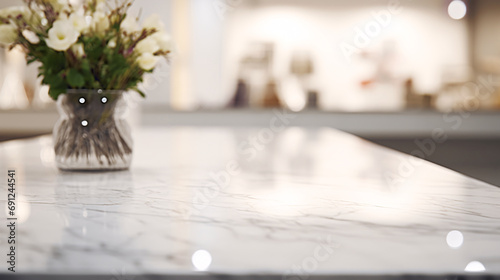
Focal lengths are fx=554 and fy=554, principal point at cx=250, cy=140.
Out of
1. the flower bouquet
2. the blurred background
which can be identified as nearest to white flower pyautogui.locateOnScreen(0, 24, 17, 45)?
the flower bouquet

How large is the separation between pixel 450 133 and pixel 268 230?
2.83 meters

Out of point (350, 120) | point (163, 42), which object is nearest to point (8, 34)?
point (163, 42)

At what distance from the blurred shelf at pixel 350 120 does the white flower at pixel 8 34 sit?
86.2 inches

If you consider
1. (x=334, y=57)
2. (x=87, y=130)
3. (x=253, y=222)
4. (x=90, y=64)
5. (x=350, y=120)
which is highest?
(x=334, y=57)

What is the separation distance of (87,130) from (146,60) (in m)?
Answer: 0.16

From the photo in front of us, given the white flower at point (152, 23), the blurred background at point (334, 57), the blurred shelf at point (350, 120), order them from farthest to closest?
1. the blurred background at point (334, 57)
2. the blurred shelf at point (350, 120)
3. the white flower at point (152, 23)

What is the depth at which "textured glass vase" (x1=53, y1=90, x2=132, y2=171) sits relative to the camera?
925mm

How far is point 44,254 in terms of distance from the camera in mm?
430

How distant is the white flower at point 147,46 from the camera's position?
2.95 ft

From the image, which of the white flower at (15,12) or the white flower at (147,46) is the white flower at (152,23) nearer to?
the white flower at (147,46)

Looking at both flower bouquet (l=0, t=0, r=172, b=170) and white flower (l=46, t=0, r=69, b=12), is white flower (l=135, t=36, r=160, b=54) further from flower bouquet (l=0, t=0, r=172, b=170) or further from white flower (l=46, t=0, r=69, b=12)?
white flower (l=46, t=0, r=69, b=12)

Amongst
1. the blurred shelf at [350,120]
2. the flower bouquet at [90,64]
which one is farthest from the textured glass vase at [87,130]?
the blurred shelf at [350,120]

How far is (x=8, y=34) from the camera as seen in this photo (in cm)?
88

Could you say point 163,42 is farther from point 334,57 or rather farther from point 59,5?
point 334,57
